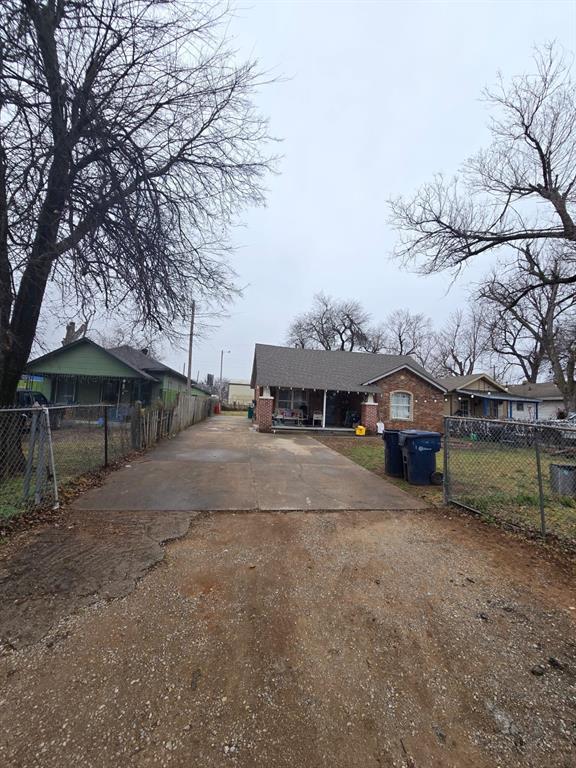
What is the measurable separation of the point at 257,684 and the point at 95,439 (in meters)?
8.56

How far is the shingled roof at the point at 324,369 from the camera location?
18.9 meters

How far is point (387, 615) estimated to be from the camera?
2.78m

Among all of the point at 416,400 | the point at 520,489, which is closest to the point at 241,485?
the point at 520,489

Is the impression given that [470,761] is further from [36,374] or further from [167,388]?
[167,388]

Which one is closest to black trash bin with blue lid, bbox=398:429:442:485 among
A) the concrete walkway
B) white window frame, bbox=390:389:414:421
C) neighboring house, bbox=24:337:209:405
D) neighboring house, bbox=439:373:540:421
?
the concrete walkway

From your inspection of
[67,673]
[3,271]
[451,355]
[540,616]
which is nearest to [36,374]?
[3,271]

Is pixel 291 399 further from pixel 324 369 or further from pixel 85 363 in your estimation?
pixel 85 363

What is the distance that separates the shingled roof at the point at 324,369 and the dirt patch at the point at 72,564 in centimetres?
1350

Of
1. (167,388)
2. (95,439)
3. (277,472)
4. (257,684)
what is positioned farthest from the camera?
(167,388)

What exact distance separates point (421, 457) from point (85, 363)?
699 inches

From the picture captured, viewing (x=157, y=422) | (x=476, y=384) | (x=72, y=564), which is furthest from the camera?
(x=476, y=384)

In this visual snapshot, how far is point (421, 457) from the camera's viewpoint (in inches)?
294

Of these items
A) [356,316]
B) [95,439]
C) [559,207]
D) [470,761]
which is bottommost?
[470,761]

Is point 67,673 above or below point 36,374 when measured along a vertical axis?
below
